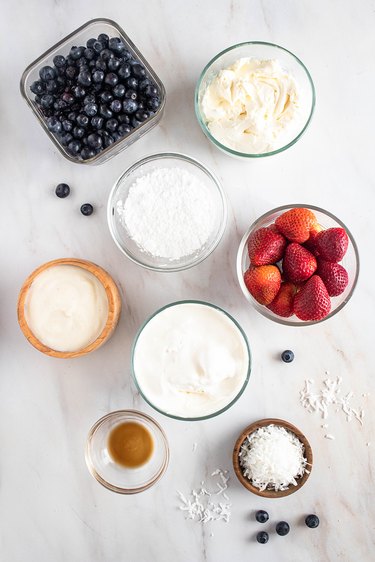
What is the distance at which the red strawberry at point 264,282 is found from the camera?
4.98 feet

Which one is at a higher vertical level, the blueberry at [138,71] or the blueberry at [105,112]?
the blueberry at [138,71]

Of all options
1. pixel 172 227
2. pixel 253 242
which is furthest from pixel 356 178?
pixel 172 227

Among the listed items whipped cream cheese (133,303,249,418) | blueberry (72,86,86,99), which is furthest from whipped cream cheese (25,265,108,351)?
blueberry (72,86,86,99)

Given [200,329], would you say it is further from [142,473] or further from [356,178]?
[356,178]

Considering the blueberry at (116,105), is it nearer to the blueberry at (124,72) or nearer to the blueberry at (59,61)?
the blueberry at (124,72)

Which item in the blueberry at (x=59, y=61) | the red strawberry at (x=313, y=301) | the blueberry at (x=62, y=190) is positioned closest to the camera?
the red strawberry at (x=313, y=301)

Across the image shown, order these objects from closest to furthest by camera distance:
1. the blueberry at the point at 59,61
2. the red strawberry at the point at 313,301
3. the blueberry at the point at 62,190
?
the red strawberry at the point at 313,301 < the blueberry at the point at 59,61 < the blueberry at the point at 62,190

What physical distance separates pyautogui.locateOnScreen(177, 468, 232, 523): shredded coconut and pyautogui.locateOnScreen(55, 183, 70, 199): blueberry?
0.88m

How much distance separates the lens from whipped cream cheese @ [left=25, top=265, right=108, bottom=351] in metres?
1.58

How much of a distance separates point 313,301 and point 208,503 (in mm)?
667

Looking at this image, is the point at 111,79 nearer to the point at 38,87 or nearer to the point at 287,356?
the point at 38,87

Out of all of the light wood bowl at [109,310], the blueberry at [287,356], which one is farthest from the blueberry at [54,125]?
the blueberry at [287,356]

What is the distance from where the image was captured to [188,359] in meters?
1.54

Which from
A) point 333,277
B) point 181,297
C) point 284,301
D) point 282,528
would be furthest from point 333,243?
point 282,528
